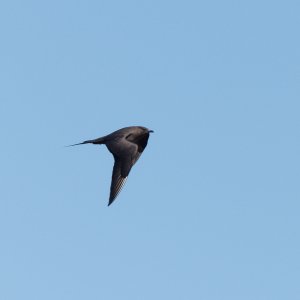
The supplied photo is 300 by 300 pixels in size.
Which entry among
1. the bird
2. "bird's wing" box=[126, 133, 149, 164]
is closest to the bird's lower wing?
the bird

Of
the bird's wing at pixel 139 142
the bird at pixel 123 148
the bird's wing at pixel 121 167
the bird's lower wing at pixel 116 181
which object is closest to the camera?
the bird's lower wing at pixel 116 181

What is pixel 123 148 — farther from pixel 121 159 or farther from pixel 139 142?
pixel 139 142

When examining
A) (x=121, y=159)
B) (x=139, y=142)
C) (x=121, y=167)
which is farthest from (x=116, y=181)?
(x=139, y=142)

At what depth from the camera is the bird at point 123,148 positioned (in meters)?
36.3

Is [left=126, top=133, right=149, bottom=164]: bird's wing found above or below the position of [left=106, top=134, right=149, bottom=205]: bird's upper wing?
above

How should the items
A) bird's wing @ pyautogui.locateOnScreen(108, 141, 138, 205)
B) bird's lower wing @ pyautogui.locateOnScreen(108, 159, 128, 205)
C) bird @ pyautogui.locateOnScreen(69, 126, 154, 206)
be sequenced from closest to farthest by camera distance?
bird's lower wing @ pyautogui.locateOnScreen(108, 159, 128, 205) → bird's wing @ pyautogui.locateOnScreen(108, 141, 138, 205) → bird @ pyautogui.locateOnScreen(69, 126, 154, 206)

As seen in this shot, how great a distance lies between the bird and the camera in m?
36.3

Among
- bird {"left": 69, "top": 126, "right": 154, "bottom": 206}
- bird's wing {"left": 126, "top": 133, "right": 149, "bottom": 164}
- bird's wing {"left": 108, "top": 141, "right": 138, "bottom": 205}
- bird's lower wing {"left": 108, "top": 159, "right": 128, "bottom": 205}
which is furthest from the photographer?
bird's wing {"left": 126, "top": 133, "right": 149, "bottom": 164}

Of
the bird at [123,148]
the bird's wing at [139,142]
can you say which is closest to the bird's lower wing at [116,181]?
the bird at [123,148]

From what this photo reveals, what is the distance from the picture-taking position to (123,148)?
37000 millimetres

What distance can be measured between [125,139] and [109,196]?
9.97ft

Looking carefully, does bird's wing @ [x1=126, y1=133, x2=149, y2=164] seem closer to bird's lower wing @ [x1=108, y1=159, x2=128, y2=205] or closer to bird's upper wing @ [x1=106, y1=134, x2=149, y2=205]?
bird's upper wing @ [x1=106, y1=134, x2=149, y2=205]

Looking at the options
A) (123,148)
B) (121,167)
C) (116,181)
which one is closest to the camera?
(116,181)

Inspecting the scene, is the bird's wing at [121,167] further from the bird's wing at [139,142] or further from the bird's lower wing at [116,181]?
the bird's wing at [139,142]
